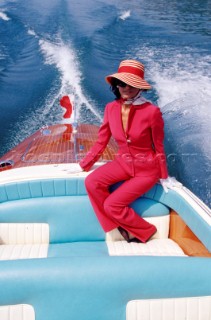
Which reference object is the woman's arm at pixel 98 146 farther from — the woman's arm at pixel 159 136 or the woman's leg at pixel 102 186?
the woman's arm at pixel 159 136

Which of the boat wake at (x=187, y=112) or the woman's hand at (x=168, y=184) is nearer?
the woman's hand at (x=168, y=184)

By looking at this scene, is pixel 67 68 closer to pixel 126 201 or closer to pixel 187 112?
pixel 187 112

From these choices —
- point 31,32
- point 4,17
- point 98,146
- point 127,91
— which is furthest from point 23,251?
point 4,17

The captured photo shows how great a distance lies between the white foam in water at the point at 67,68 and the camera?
5.25 m

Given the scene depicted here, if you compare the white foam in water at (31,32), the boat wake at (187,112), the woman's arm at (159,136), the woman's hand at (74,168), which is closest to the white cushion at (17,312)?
the woman's hand at (74,168)

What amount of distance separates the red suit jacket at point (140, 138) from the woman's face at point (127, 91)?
0.20 feet

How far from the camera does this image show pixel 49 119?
484 cm

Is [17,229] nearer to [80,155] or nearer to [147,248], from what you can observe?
[147,248]

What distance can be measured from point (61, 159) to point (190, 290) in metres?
1.63

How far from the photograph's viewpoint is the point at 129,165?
206 centimetres

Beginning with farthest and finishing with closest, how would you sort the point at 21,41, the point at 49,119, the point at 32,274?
the point at 21,41 < the point at 49,119 < the point at 32,274

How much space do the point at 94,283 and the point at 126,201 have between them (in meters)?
0.68

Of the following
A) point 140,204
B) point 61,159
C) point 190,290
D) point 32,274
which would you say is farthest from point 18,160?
point 190,290

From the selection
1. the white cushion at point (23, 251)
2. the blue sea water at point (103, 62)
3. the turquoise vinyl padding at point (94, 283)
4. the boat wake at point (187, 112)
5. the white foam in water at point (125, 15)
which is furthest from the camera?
the white foam in water at point (125, 15)
